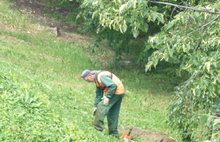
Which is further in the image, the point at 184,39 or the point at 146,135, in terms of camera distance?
the point at 146,135

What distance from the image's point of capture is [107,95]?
6234 mm

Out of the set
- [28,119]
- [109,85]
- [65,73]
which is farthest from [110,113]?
[65,73]

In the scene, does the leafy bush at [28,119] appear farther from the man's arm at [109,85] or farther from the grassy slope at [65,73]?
the grassy slope at [65,73]

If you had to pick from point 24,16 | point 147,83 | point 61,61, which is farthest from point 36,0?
point 147,83

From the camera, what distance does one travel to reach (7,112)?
209 inches

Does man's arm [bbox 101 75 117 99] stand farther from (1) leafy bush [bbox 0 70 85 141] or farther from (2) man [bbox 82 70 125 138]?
(1) leafy bush [bbox 0 70 85 141]

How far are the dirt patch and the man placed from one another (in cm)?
134

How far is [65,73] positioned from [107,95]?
711cm

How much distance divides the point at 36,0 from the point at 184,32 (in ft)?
55.1

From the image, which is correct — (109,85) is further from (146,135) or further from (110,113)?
(146,135)

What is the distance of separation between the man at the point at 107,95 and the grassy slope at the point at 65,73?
0.97 metres

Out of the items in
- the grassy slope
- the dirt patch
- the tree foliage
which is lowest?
the dirt patch

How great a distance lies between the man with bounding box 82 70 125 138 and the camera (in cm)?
623

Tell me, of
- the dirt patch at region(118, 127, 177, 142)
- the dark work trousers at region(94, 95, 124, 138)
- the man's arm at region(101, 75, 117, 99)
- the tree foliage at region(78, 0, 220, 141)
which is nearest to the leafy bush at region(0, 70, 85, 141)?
the dark work trousers at region(94, 95, 124, 138)
